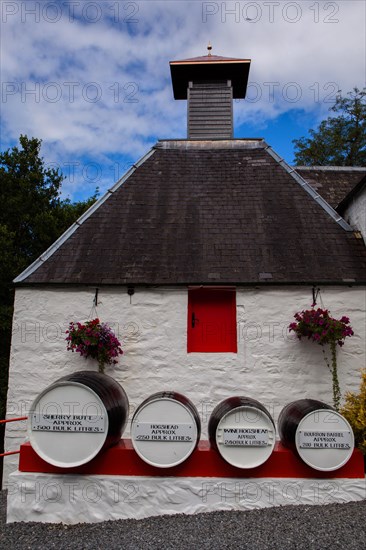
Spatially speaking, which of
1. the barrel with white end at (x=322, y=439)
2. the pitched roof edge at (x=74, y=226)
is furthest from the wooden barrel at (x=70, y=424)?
the pitched roof edge at (x=74, y=226)

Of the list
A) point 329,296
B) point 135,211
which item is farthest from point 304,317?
point 135,211

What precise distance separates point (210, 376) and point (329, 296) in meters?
2.36

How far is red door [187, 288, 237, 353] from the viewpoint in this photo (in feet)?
22.7

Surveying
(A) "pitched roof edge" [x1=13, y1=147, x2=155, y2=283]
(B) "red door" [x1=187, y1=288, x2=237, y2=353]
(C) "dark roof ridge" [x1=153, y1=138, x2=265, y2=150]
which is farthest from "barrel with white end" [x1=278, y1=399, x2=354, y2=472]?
(C) "dark roof ridge" [x1=153, y1=138, x2=265, y2=150]

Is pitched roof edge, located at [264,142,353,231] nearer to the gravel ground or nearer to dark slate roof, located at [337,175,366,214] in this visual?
dark slate roof, located at [337,175,366,214]

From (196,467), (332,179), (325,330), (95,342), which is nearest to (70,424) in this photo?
(196,467)

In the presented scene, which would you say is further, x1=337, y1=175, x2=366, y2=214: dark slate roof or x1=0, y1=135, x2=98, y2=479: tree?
x1=0, y1=135, x2=98, y2=479: tree

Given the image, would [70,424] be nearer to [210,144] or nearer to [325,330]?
[325,330]

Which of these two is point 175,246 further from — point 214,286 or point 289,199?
point 289,199

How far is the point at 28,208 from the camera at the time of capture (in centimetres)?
1292

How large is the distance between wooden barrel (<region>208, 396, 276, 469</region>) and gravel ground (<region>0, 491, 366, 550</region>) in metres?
0.56

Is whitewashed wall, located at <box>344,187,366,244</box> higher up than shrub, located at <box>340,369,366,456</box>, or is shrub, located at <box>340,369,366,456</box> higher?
whitewashed wall, located at <box>344,187,366,244</box>

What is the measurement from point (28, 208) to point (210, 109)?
6.31 metres

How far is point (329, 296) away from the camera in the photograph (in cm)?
685
